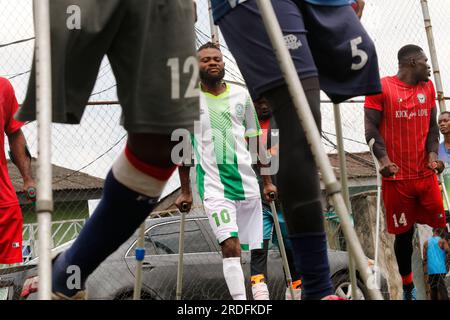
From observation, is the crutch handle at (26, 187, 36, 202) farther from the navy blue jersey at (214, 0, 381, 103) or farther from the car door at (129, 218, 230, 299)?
the navy blue jersey at (214, 0, 381, 103)

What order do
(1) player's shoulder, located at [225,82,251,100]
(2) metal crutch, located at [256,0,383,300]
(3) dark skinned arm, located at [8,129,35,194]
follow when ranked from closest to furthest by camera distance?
1. (2) metal crutch, located at [256,0,383,300]
2. (3) dark skinned arm, located at [8,129,35,194]
3. (1) player's shoulder, located at [225,82,251,100]

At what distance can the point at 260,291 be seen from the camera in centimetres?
565

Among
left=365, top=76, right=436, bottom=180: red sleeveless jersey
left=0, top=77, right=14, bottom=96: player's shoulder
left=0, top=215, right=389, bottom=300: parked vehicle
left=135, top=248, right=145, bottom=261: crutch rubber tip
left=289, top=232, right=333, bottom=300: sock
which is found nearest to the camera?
left=289, top=232, right=333, bottom=300: sock

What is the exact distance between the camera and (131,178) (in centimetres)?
210

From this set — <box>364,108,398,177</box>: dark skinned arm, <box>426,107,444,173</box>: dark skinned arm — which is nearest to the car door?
<box>364,108,398,177</box>: dark skinned arm

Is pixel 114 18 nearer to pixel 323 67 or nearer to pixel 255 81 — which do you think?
pixel 255 81

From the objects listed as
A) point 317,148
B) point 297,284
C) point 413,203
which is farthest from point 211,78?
point 317,148

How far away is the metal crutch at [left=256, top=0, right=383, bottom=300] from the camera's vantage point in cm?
180

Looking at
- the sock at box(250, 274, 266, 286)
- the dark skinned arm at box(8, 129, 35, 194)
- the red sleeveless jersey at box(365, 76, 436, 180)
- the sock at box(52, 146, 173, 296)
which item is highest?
the red sleeveless jersey at box(365, 76, 436, 180)

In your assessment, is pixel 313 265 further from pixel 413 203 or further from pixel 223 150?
pixel 413 203

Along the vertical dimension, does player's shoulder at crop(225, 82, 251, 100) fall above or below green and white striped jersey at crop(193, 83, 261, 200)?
above

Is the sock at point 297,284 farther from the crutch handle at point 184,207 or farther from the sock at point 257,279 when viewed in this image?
the crutch handle at point 184,207

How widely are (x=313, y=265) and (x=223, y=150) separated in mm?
3638

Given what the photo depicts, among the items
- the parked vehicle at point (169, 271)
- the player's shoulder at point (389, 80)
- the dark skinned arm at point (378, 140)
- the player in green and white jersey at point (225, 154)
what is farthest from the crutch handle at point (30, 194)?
the player's shoulder at point (389, 80)
